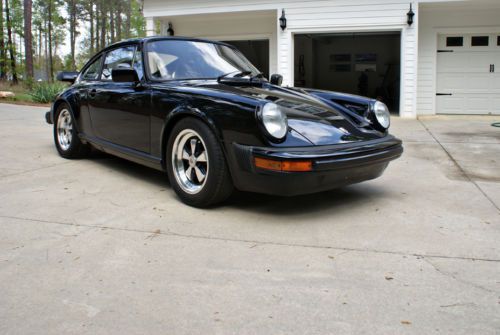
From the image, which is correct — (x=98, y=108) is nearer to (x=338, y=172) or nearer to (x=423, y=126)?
(x=338, y=172)

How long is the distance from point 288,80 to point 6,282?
447 inches

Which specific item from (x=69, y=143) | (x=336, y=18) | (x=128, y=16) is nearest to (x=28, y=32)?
(x=336, y=18)

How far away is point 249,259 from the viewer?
3033mm

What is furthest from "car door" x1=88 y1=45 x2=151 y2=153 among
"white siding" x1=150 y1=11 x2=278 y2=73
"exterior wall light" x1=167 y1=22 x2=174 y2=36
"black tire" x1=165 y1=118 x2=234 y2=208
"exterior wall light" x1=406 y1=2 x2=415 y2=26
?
"exterior wall light" x1=167 y1=22 x2=174 y2=36

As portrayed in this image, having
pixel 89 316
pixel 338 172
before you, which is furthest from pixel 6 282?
pixel 338 172

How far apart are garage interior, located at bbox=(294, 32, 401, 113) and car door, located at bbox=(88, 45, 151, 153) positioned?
51.3 ft

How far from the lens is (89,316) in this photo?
92.0 inches

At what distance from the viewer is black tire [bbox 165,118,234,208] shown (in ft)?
12.4

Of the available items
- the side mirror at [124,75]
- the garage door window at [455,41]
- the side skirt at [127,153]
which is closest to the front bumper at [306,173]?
the side skirt at [127,153]

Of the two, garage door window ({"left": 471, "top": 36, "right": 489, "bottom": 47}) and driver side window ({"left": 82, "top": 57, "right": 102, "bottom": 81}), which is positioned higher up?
garage door window ({"left": 471, "top": 36, "right": 489, "bottom": 47})

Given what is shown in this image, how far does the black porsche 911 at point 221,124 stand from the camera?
139 inches

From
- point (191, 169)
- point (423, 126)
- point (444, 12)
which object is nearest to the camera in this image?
point (191, 169)

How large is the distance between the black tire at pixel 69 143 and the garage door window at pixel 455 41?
10557 mm

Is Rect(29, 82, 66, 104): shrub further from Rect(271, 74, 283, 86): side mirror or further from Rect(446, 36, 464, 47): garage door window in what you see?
Rect(271, 74, 283, 86): side mirror
